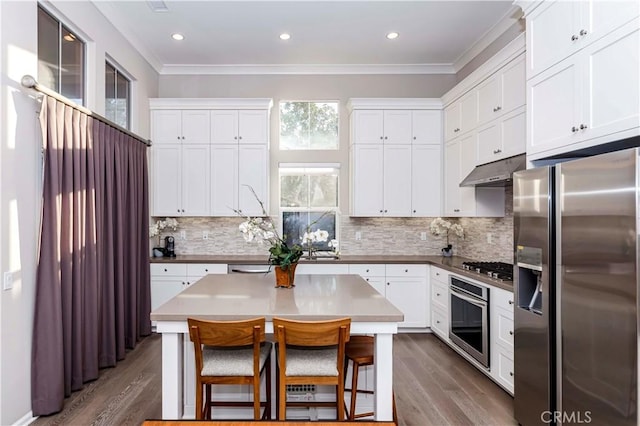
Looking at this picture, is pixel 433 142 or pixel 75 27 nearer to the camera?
pixel 75 27

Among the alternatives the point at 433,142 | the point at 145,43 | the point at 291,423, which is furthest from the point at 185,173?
the point at 291,423

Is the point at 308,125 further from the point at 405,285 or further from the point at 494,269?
the point at 494,269

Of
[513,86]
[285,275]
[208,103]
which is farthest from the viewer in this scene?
[208,103]

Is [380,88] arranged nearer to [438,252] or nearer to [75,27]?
[438,252]

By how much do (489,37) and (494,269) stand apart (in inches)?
101

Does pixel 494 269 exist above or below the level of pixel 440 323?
above

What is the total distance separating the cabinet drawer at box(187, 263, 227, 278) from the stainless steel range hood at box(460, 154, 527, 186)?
296cm

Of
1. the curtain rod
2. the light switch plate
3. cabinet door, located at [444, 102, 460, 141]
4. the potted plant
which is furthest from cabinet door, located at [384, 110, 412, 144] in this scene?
the light switch plate

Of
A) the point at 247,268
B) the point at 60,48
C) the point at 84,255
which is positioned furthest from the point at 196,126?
the point at 84,255

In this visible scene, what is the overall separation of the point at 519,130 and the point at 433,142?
1.70 meters

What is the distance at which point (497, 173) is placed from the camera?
3340 millimetres

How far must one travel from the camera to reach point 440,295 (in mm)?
4332

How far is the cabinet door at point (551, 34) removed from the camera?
2291mm

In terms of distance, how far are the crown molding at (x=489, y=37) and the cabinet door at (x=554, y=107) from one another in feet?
4.58
